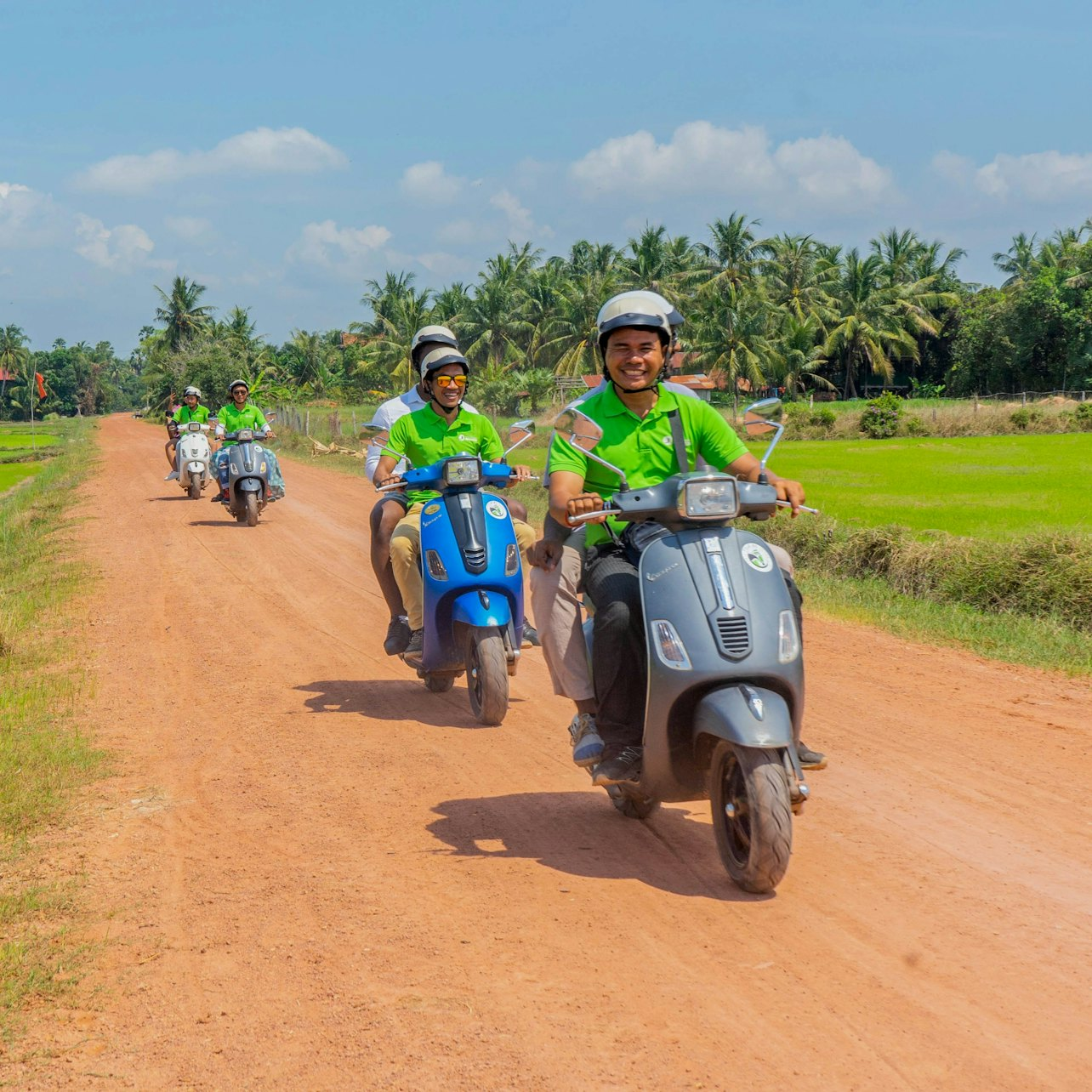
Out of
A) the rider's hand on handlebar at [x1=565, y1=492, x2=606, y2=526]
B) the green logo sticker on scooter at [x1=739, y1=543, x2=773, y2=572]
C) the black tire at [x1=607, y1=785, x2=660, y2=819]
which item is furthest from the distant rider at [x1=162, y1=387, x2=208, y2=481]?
the green logo sticker on scooter at [x1=739, y1=543, x2=773, y2=572]

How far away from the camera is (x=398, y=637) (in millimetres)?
7883

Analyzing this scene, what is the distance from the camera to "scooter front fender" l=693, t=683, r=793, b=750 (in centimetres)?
417

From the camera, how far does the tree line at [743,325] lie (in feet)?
197

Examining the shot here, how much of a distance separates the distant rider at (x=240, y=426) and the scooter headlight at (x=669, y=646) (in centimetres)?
1406

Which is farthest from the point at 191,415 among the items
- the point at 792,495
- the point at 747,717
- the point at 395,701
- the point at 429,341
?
the point at 747,717

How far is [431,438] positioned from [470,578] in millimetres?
1175

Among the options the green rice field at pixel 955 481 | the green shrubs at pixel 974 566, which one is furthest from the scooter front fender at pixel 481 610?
the green rice field at pixel 955 481

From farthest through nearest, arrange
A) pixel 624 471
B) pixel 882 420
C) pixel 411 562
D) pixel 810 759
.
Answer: pixel 882 420 < pixel 411 562 < pixel 624 471 < pixel 810 759

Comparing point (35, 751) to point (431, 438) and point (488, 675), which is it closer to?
point (488, 675)

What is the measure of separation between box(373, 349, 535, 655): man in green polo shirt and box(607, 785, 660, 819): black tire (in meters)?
2.45

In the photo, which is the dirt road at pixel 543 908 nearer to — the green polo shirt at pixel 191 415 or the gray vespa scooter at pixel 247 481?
the gray vespa scooter at pixel 247 481

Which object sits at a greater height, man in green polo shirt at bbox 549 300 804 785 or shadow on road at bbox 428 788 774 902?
man in green polo shirt at bbox 549 300 804 785

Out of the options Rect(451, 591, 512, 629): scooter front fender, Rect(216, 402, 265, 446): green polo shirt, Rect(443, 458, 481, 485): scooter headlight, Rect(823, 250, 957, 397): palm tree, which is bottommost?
Rect(451, 591, 512, 629): scooter front fender

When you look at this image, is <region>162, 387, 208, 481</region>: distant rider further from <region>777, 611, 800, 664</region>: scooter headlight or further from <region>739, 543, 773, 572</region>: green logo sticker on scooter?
<region>777, 611, 800, 664</region>: scooter headlight
